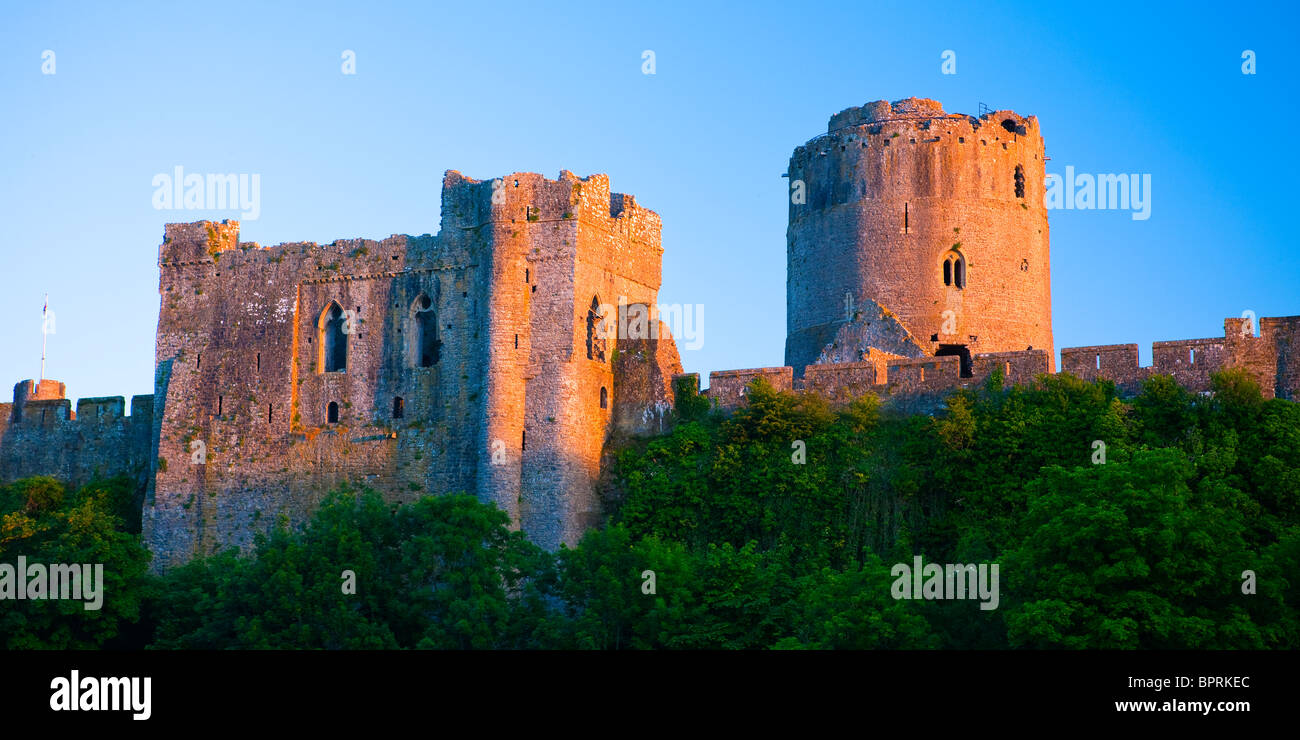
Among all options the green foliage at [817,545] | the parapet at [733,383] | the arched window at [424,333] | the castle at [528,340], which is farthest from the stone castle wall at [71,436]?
the parapet at [733,383]

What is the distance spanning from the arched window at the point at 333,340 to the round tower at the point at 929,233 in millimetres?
12460

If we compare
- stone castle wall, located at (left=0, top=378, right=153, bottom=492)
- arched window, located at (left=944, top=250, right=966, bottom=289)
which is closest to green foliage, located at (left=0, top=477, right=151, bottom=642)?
stone castle wall, located at (left=0, top=378, right=153, bottom=492)

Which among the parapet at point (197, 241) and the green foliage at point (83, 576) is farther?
the parapet at point (197, 241)

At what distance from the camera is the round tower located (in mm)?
61812

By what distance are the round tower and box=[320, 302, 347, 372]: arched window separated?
12.5 metres

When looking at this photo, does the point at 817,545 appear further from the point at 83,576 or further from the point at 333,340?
the point at 83,576

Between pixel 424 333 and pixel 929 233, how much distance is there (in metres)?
14.4

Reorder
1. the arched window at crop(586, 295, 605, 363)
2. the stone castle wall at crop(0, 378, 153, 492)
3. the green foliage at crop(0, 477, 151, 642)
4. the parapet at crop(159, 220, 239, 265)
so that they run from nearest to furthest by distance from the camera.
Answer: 1. the green foliage at crop(0, 477, 151, 642)
2. the arched window at crop(586, 295, 605, 363)
3. the parapet at crop(159, 220, 239, 265)
4. the stone castle wall at crop(0, 378, 153, 492)

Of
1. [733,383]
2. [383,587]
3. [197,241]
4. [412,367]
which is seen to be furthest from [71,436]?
[733,383]

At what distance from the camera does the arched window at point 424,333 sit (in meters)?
57.5

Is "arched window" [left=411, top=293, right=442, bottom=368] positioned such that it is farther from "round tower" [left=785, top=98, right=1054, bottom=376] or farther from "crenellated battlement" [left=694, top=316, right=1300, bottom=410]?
"round tower" [left=785, top=98, right=1054, bottom=376]

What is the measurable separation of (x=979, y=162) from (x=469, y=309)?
15.5 metres

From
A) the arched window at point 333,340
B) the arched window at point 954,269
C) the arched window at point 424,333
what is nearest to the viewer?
the arched window at point 424,333

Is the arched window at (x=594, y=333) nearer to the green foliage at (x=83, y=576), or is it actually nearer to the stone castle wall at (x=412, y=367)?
the stone castle wall at (x=412, y=367)
